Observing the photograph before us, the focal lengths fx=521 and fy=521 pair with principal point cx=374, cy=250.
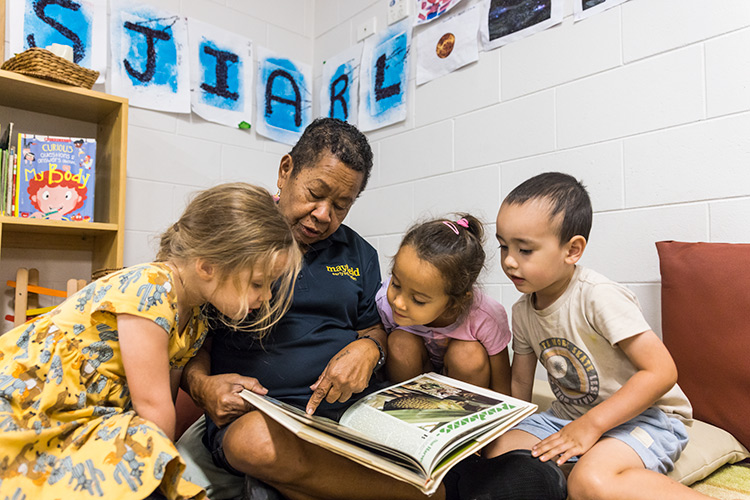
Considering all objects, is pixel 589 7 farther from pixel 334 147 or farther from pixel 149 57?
pixel 149 57

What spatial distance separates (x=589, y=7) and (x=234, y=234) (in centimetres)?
122

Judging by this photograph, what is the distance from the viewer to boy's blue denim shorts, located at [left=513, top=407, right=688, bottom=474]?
92 centimetres

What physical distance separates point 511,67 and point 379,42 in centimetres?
67

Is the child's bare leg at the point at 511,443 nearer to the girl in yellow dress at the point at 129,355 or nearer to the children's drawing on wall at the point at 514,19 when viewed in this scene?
the girl in yellow dress at the point at 129,355

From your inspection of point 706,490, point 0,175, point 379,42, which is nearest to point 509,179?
point 379,42

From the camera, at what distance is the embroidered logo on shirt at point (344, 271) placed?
1.20 m

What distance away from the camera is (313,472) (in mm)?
841

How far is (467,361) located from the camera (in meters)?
1.10

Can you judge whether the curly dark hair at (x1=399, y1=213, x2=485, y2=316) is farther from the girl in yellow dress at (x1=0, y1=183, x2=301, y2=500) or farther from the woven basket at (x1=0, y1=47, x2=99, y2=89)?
the woven basket at (x1=0, y1=47, x2=99, y2=89)

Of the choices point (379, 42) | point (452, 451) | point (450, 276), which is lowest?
point (452, 451)

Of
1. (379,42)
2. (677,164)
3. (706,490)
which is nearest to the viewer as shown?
(706,490)

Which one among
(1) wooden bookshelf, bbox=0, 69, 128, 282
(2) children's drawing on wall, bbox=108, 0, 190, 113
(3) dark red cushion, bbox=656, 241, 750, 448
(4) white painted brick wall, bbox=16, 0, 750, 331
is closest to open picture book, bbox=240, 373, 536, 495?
(3) dark red cushion, bbox=656, 241, 750, 448

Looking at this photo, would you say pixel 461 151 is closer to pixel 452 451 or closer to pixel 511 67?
pixel 511 67

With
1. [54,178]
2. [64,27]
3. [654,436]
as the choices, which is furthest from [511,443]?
[64,27]
